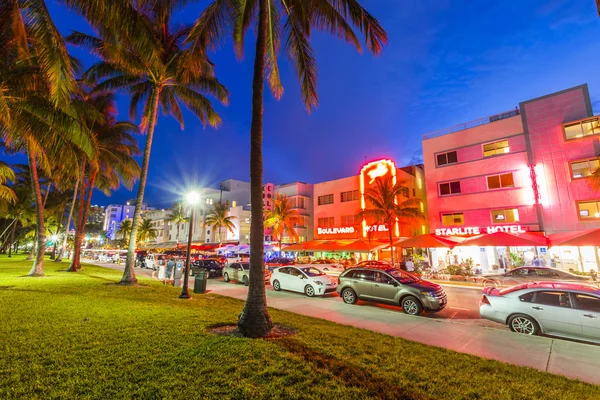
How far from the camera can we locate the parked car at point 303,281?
578 inches

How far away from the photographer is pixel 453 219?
87.6 feet

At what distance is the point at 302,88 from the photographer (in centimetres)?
1017

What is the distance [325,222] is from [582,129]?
1042 inches

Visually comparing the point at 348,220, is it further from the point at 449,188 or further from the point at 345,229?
the point at 449,188

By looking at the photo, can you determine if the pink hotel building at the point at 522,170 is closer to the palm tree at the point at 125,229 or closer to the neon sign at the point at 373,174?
the neon sign at the point at 373,174

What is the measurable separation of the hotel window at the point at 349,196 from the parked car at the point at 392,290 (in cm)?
2345

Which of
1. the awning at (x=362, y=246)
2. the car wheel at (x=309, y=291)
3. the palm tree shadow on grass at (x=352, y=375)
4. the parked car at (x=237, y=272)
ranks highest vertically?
the awning at (x=362, y=246)

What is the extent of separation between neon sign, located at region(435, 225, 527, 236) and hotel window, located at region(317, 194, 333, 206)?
15526 millimetres

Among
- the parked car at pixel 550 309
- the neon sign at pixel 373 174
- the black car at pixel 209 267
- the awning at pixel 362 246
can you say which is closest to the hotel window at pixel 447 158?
the neon sign at pixel 373 174

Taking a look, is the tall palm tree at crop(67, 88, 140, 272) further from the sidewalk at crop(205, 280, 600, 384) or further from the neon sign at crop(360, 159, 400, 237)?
the neon sign at crop(360, 159, 400, 237)

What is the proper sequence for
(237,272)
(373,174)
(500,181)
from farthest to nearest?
(373,174), (500,181), (237,272)

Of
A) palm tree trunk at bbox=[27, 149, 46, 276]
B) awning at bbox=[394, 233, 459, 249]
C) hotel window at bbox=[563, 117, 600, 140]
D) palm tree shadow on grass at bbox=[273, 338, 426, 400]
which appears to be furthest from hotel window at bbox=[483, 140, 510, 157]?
palm tree trunk at bbox=[27, 149, 46, 276]

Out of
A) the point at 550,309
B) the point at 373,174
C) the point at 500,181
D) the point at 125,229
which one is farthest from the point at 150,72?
the point at 125,229

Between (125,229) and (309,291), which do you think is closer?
(309,291)
